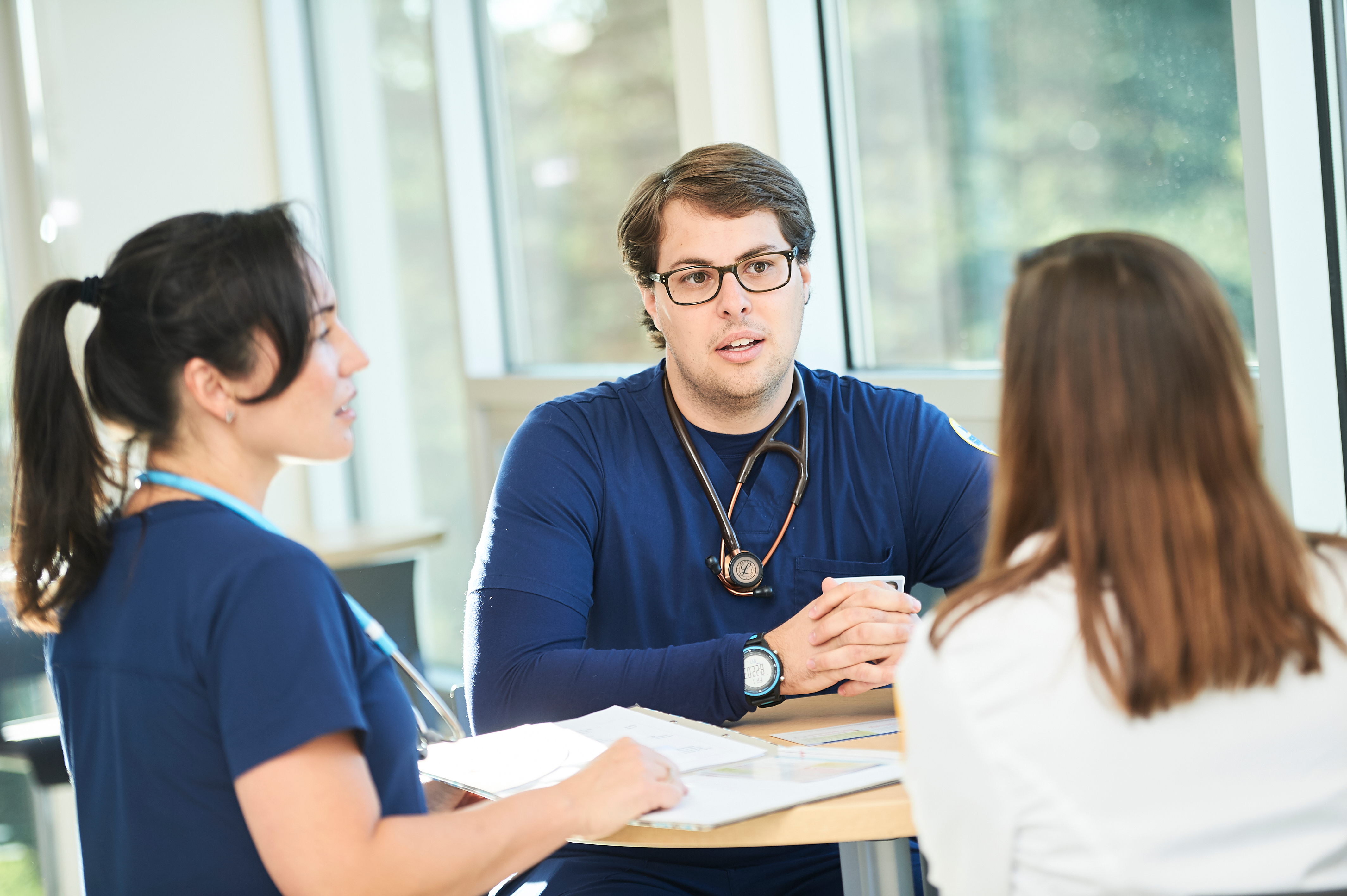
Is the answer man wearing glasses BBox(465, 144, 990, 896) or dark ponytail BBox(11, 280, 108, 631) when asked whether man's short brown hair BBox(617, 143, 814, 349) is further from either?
dark ponytail BBox(11, 280, 108, 631)

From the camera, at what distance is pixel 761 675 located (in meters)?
1.57

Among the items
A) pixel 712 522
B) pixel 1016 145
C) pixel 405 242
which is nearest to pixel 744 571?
pixel 712 522

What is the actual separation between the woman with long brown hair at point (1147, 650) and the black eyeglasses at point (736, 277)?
42.4 inches

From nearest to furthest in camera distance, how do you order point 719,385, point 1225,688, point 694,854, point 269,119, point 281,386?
point 1225,688 → point 281,386 → point 694,854 → point 719,385 → point 269,119

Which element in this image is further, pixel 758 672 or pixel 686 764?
pixel 758 672

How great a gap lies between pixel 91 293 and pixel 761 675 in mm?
926

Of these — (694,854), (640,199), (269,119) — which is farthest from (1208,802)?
(269,119)

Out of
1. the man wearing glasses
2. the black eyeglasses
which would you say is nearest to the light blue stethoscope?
the man wearing glasses

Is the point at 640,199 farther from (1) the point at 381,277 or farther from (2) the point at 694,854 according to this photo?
(1) the point at 381,277

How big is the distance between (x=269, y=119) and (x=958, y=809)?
442 cm

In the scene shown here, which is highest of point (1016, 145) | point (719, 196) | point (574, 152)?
point (574, 152)

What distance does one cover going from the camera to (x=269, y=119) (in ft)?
15.3

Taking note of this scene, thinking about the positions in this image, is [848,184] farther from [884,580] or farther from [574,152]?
[884,580]

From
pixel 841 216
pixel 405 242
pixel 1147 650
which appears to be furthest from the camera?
pixel 405 242
